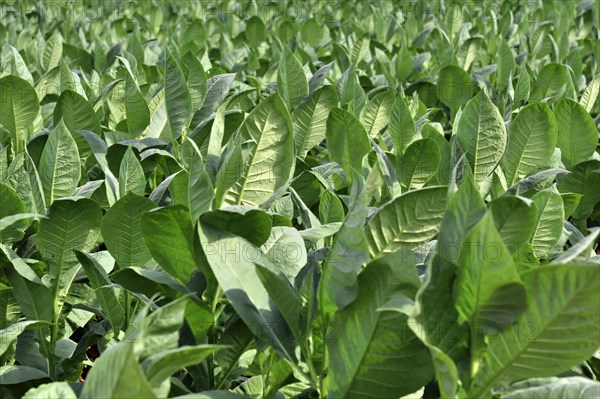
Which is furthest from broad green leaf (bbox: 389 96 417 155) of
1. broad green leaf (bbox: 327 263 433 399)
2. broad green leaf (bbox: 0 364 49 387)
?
broad green leaf (bbox: 0 364 49 387)

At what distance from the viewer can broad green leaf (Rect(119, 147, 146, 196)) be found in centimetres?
177

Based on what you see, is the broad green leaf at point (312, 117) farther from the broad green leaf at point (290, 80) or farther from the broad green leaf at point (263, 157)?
the broad green leaf at point (263, 157)

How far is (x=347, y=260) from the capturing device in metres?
1.28

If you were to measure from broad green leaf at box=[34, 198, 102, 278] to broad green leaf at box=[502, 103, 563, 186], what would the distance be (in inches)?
40.6

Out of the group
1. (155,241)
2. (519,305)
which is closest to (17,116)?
(155,241)

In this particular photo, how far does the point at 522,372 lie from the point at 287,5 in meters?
5.12

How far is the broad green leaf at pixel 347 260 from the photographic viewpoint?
125cm

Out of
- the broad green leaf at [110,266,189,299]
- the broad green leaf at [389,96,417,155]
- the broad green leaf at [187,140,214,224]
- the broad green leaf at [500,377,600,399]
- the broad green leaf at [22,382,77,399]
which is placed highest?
the broad green leaf at [187,140,214,224]

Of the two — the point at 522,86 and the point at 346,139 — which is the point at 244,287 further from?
the point at 522,86

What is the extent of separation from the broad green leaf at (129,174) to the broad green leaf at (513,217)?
0.82 m

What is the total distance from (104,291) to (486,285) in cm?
83

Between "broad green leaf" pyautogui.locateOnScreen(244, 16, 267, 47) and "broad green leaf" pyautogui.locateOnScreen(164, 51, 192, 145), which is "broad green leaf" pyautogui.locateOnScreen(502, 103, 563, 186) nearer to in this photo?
"broad green leaf" pyautogui.locateOnScreen(164, 51, 192, 145)

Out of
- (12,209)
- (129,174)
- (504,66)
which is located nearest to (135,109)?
(129,174)

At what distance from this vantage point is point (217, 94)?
2.39 meters
